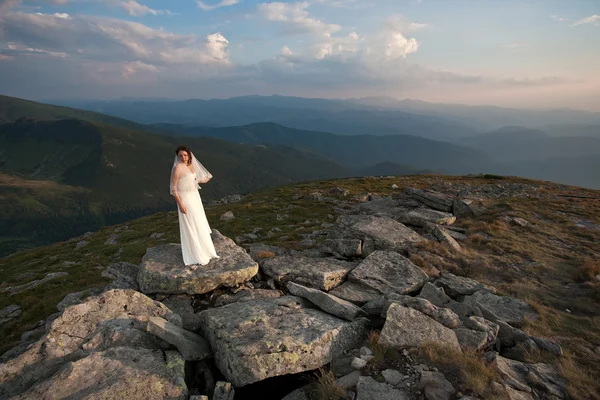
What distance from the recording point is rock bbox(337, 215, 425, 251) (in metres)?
17.4

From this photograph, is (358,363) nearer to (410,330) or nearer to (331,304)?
(410,330)

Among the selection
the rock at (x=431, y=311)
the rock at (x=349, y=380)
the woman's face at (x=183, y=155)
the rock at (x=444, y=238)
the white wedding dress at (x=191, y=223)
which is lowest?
the rock at (x=444, y=238)

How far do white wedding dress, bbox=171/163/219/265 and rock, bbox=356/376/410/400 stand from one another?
9075 millimetres

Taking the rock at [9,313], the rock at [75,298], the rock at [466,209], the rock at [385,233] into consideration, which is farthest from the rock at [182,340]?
the rock at [466,209]

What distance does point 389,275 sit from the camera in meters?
13.5

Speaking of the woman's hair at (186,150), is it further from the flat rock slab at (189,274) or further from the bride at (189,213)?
the flat rock slab at (189,274)

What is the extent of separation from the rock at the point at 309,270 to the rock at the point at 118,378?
619 centimetres

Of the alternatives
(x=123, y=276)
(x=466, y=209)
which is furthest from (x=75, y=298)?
(x=466, y=209)

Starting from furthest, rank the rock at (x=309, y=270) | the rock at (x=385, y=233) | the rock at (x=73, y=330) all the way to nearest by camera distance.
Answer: the rock at (x=385, y=233) → the rock at (x=309, y=270) → the rock at (x=73, y=330)

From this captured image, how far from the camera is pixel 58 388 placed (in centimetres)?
→ 719

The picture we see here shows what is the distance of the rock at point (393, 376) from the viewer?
739cm

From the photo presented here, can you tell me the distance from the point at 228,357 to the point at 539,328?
10.8 m

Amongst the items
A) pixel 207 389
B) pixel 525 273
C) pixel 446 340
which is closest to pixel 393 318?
pixel 446 340

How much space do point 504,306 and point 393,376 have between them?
7343 millimetres
